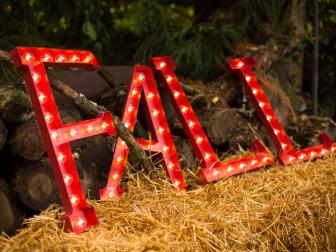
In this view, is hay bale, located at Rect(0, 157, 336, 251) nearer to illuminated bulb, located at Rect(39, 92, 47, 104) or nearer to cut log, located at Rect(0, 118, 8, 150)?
cut log, located at Rect(0, 118, 8, 150)

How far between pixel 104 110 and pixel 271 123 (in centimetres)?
156

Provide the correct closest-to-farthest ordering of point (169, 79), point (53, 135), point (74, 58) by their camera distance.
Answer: point (53, 135), point (74, 58), point (169, 79)

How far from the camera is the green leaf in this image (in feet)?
14.0

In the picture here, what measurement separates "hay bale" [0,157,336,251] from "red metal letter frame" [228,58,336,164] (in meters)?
0.53

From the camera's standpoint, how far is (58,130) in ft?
8.25

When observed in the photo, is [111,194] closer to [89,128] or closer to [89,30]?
[89,128]

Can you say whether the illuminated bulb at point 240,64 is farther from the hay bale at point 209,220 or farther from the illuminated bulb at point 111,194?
the illuminated bulb at point 111,194

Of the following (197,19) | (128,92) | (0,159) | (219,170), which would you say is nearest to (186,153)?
(219,170)

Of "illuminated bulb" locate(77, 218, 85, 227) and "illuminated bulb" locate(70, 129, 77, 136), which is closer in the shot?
"illuminated bulb" locate(77, 218, 85, 227)

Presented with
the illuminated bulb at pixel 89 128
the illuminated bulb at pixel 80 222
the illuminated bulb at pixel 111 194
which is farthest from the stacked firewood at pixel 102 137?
the illuminated bulb at pixel 80 222

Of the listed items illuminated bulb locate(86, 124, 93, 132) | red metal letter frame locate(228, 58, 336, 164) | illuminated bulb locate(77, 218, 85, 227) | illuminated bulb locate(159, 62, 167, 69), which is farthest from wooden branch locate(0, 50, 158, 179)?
red metal letter frame locate(228, 58, 336, 164)

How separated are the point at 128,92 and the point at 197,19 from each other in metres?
2.33

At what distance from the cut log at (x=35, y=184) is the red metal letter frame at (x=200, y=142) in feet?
3.32

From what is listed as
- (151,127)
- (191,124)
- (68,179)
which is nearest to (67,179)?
(68,179)
